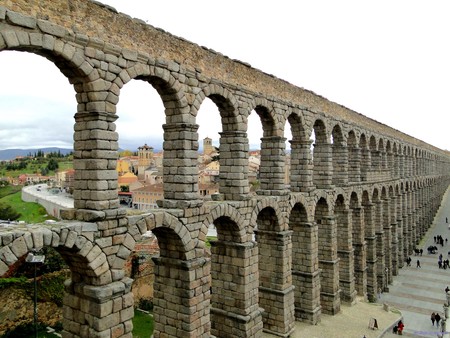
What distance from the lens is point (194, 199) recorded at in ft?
43.2

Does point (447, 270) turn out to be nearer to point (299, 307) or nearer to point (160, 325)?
point (299, 307)

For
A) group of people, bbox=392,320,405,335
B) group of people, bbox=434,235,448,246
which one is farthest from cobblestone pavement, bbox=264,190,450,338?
group of people, bbox=434,235,448,246

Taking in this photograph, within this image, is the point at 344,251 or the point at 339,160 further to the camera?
the point at 344,251

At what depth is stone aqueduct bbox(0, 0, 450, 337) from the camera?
9.99 m

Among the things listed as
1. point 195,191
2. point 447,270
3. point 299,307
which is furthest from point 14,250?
point 447,270

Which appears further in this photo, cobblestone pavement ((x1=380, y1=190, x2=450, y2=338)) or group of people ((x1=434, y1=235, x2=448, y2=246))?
group of people ((x1=434, y1=235, x2=448, y2=246))

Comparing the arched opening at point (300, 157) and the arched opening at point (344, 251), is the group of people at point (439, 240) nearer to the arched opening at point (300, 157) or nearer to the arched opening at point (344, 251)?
the arched opening at point (344, 251)

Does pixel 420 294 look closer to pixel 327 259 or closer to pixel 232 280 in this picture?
pixel 327 259

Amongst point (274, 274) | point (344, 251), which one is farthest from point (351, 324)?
point (274, 274)

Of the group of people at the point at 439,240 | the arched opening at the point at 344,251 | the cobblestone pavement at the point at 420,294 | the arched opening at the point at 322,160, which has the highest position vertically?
the arched opening at the point at 322,160

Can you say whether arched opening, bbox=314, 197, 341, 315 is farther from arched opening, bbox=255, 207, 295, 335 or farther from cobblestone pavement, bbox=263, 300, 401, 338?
arched opening, bbox=255, 207, 295, 335

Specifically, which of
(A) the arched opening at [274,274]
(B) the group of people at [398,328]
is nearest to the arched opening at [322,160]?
(A) the arched opening at [274,274]

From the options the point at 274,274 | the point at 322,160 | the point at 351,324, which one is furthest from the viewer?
the point at 322,160

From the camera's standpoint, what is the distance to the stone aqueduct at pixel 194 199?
9990mm
